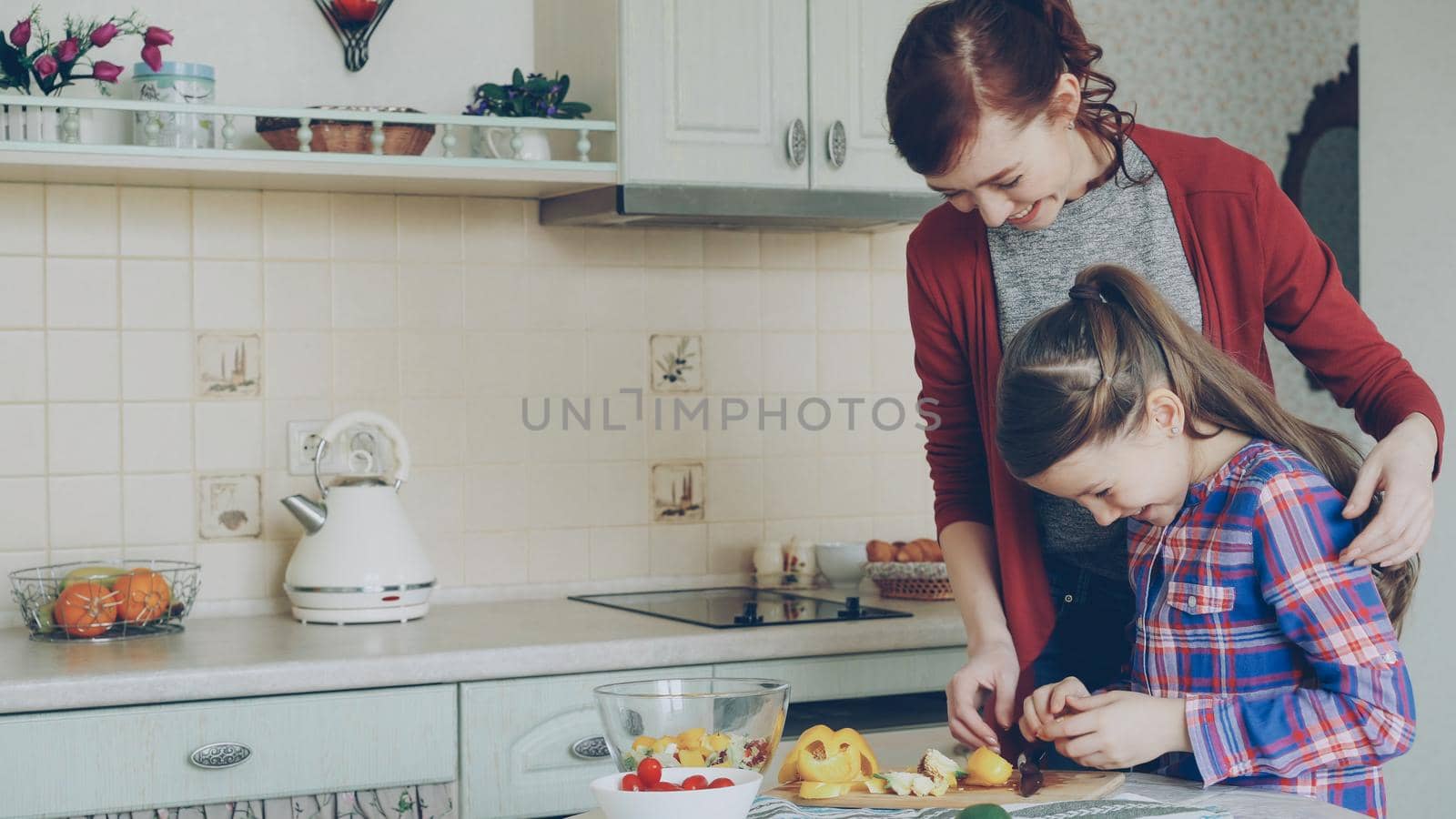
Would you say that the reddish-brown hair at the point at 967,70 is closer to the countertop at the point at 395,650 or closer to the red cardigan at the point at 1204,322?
the red cardigan at the point at 1204,322

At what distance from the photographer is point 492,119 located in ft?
7.68

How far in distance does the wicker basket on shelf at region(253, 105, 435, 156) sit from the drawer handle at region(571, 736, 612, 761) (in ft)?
3.12

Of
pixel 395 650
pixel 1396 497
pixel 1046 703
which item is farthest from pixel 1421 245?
pixel 395 650

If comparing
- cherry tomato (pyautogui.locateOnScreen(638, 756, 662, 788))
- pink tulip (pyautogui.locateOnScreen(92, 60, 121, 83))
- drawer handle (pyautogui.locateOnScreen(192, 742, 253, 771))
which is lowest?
drawer handle (pyautogui.locateOnScreen(192, 742, 253, 771))

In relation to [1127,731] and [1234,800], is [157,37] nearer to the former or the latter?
[1127,731]

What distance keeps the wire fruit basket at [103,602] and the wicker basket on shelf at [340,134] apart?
0.67m

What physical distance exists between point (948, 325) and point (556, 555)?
1.18m

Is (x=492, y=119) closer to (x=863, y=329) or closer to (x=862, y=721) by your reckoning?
(x=863, y=329)

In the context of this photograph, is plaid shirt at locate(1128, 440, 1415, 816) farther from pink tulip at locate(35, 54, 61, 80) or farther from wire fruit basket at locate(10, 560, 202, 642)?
pink tulip at locate(35, 54, 61, 80)

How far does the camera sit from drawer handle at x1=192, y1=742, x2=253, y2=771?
6.37ft

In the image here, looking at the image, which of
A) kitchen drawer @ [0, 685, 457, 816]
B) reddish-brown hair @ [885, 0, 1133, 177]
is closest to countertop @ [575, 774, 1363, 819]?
reddish-brown hair @ [885, 0, 1133, 177]

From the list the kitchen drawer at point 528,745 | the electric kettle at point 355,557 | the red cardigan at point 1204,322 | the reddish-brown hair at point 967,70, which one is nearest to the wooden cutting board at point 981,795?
the red cardigan at point 1204,322

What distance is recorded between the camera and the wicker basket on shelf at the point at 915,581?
8.36 feet

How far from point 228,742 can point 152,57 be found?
1.01 m
